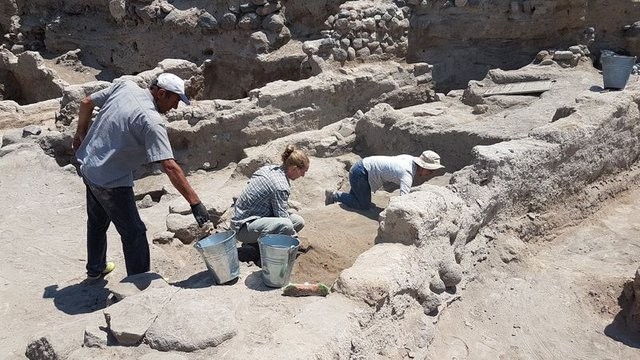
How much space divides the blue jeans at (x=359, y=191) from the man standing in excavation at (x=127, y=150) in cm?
229

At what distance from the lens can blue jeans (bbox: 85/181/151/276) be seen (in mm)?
3971

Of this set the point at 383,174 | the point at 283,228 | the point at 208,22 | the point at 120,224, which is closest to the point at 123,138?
the point at 120,224

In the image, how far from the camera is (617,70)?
6.70 m

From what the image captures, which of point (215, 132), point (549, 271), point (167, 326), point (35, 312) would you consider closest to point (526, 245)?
point (549, 271)

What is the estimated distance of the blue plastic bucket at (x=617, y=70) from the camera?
662 centimetres

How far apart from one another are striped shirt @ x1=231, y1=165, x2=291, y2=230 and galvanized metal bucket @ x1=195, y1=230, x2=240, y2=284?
67cm

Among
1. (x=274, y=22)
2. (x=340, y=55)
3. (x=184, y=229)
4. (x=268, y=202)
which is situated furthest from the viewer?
(x=274, y=22)

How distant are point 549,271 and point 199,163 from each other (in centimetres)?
501

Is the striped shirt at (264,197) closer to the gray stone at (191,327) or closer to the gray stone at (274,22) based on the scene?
the gray stone at (191,327)

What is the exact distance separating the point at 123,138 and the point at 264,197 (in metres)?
1.09

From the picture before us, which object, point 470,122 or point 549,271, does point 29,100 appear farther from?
point 549,271

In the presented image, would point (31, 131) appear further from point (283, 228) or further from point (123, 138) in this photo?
point (283, 228)

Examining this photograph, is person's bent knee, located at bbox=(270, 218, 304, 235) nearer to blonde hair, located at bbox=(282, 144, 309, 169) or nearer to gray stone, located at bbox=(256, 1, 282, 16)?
blonde hair, located at bbox=(282, 144, 309, 169)

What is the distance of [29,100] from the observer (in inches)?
499
